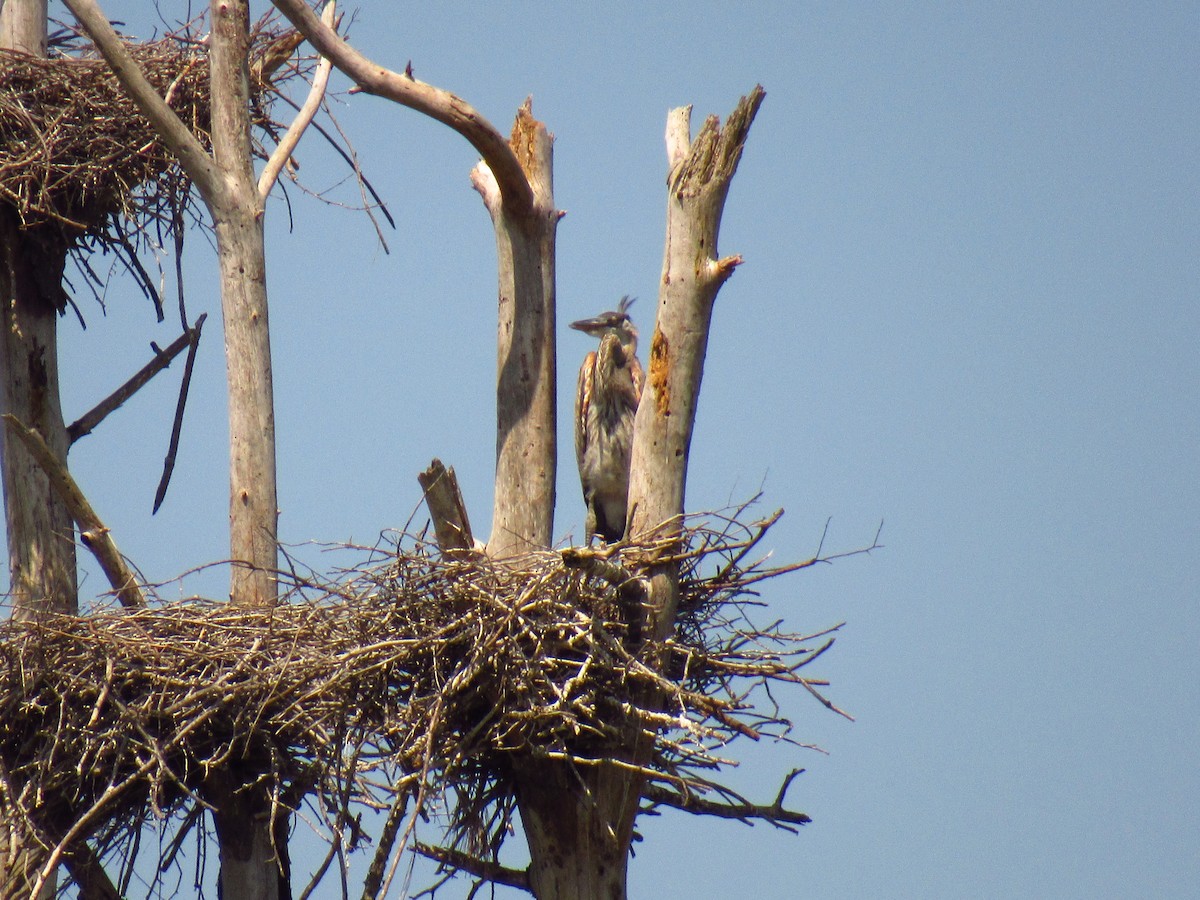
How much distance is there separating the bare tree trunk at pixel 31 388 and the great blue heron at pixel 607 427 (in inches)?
100

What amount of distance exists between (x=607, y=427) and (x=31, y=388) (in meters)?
2.79

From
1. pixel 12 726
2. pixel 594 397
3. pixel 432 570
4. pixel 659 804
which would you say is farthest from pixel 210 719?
pixel 594 397

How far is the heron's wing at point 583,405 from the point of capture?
783 cm

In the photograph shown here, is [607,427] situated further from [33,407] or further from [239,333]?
[33,407]

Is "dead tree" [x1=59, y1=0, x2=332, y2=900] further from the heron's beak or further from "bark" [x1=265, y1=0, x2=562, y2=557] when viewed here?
the heron's beak

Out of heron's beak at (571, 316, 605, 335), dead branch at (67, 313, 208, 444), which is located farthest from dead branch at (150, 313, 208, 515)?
heron's beak at (571, 316, 605, 335)

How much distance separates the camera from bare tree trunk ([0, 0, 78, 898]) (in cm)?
679

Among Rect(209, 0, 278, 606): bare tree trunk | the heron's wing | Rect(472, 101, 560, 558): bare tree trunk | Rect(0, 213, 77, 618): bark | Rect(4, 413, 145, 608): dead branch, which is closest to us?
Rect(4, 413, 145, 608): dead branch

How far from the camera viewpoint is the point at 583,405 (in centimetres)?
786

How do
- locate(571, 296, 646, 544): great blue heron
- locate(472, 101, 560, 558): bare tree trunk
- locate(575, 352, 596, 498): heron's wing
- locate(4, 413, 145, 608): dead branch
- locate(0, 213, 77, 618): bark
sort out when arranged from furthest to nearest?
locate(575, 352, 596, 498): heron's wing
locate(571, 296, 646, 544): great blue heron
locate(0, 213, 77, 618): bark
locate(472, 101, 560, 558): bare tree trunk
locate(4, 413, 145, 608): dead branch

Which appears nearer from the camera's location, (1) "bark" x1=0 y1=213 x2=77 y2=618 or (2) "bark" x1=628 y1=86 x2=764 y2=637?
(2) "bark" x1=628 y1=86 x2=764 y2=637

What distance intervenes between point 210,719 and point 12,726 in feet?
2.43

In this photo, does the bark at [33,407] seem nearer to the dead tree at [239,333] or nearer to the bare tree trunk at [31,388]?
the bare tree trunk at [31,388]

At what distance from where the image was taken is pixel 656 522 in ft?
17.8
